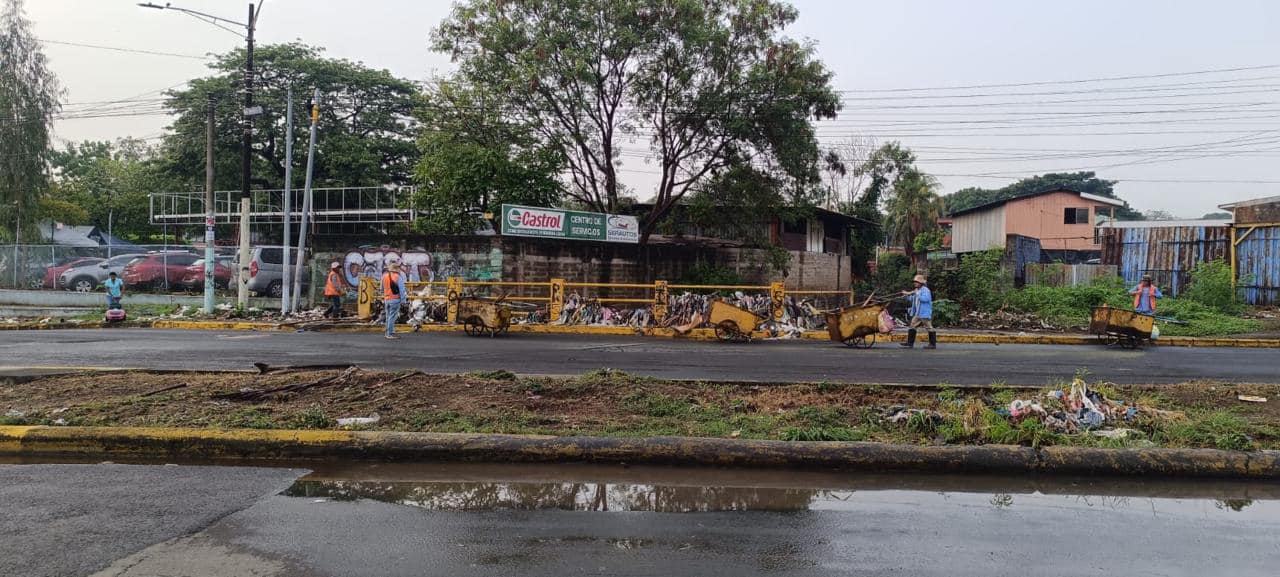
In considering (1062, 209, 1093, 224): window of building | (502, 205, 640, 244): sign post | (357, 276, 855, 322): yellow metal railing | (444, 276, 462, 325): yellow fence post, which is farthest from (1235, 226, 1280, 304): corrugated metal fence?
(444, 276, 462, 325): yellow fence post

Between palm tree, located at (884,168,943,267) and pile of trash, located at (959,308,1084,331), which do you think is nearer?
pile of trash, located at (959,308,1084,331)

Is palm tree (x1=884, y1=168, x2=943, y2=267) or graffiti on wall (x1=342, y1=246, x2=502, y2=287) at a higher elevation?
palm tree (x1=884, y1=168, x2=943, y2=267)

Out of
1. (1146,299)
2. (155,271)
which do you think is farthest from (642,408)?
(155,271)

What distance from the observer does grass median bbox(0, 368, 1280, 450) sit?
248 inches

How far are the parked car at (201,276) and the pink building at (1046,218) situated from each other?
33677 millimetres

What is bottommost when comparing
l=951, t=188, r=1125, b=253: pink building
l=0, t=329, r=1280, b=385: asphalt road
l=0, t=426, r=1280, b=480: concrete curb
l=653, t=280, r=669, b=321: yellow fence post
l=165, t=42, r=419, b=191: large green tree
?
l=0, t=426, r=1280, b=480: concrete curb

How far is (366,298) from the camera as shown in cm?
1884

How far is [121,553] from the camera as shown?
13.1ft

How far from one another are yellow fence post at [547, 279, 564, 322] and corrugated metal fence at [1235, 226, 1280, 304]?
1915 cm

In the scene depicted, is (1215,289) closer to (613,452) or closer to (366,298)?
(613,452)

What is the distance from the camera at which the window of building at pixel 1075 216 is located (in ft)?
128

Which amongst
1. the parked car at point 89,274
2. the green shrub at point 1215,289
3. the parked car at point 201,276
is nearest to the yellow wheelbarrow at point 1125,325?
the green shrub at point 1215,289

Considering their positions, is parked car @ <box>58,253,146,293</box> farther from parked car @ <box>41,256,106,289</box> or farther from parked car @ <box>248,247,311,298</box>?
parked car @ <box>248,247,311,298</box>

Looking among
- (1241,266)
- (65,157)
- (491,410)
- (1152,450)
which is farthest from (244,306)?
(65,157)
